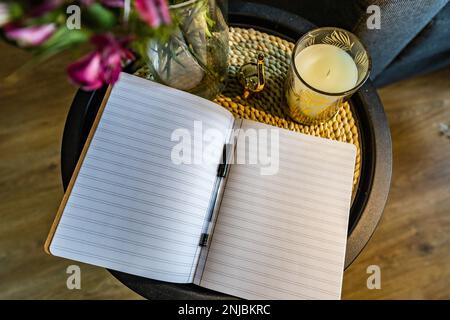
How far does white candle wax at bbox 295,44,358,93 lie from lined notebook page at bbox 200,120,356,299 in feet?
0.25

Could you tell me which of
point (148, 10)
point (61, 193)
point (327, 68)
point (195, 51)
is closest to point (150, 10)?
point (148, 10)

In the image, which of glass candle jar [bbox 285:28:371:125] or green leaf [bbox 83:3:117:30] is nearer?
green leaf [bbox 83:3:117:30]

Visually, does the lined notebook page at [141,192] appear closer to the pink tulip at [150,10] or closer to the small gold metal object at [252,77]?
the small gold metal object at [252,77]

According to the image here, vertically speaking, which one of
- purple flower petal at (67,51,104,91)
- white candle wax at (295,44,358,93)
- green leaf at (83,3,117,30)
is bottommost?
white candle wax at (295,44,358,93)

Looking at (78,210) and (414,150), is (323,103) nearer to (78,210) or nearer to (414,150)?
(78,210)

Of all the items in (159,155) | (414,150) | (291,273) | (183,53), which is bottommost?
(414,150)

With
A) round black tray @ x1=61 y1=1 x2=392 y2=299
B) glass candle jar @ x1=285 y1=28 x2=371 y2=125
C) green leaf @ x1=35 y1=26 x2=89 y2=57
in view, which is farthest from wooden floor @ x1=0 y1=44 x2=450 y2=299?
green leaf @ x1=35 y1=26 x2=89 y2=57

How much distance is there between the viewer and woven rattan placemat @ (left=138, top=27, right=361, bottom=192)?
0.61 meters

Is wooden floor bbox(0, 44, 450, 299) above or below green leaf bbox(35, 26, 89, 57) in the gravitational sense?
below

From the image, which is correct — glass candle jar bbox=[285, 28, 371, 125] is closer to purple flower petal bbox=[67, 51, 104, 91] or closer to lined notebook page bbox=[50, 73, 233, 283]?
lined notebook page bbox=[50, 73, 233, 283]

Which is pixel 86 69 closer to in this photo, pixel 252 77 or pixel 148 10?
pixel 148 10

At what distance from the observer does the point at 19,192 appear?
987 millimetres
